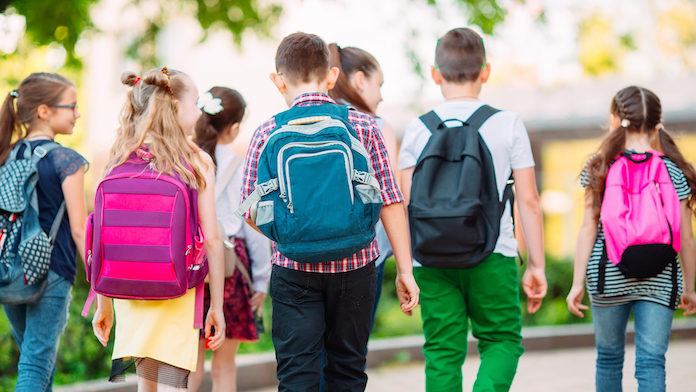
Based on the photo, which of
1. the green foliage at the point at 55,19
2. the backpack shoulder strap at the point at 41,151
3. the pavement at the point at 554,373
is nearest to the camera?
the backpack shoulder strap at the point at 41,151

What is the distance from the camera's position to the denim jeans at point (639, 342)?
3.36 meters

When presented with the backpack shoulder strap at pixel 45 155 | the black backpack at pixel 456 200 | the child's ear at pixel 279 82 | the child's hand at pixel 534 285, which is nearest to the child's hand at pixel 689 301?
the child's hand at pixel 534 285

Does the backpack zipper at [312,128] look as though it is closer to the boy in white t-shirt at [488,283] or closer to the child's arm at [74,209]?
the boy in white t-shirt at [488,283]

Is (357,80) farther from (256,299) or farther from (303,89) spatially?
(256,299)

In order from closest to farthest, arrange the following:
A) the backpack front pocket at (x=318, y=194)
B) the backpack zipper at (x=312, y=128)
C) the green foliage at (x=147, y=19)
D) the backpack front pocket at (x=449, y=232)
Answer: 1. the backpack front pocket at (x=318, y=194)
2. the backpack zipper at (x=312, y=128)
3. the backpack front pocket at (x=449, y=232)
4. the green foliage at (x=147, y=19)

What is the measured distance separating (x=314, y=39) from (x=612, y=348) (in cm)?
231

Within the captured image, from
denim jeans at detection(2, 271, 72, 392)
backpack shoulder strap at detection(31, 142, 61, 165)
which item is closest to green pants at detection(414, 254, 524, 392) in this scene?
denim jeans at detection(2, 271, 72, 392)

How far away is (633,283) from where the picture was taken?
11.2 ft

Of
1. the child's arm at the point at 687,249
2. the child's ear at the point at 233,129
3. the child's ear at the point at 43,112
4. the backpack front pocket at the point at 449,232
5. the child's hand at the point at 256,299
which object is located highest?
the child's ear at the point at 43,112

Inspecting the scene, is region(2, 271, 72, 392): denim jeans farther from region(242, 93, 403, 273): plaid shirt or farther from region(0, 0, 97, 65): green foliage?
region(0, 0, 97, 65): green foliage

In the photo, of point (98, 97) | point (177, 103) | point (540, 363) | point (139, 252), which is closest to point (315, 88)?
point (177, 103)

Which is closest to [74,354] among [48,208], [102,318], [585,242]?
[48,208]

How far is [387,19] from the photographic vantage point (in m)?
7.80

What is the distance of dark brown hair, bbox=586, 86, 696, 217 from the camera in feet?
11.6
